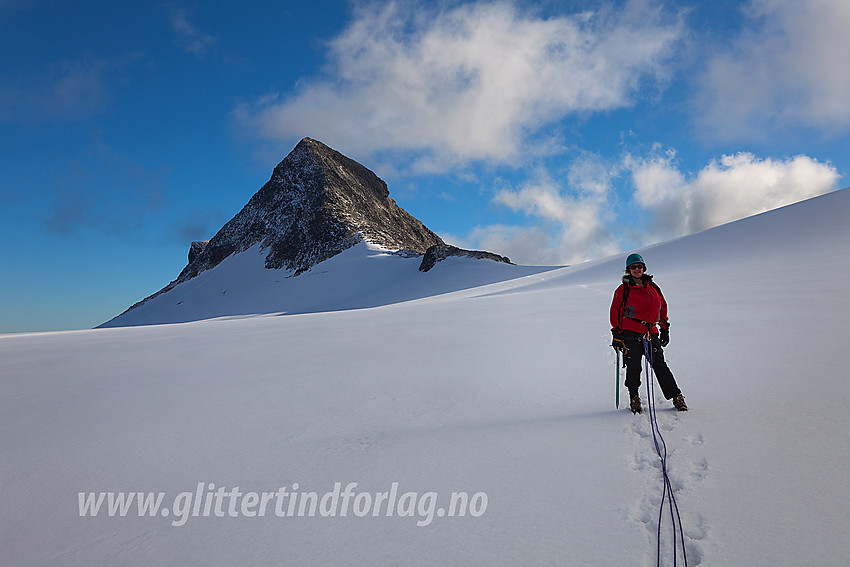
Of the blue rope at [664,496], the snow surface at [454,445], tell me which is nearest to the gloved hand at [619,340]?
the snow surface at [454,445]

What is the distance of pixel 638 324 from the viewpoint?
4.95 metres

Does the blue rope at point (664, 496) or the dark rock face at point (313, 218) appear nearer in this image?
the blue rope at point (664, 496)

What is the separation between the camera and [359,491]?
10.8ft

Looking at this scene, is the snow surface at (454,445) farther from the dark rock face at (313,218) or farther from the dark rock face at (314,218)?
the dark rock face at (313,218)

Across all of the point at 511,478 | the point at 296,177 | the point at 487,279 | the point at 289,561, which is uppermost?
the point at 296,177

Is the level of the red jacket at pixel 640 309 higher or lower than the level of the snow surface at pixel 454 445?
higher

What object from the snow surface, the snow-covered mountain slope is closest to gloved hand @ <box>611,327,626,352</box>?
the snow surface

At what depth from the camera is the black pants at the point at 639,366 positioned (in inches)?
187

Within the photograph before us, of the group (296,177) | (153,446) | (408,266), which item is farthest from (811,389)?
(296,177)

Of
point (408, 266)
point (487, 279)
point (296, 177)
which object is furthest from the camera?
point (296, 177)

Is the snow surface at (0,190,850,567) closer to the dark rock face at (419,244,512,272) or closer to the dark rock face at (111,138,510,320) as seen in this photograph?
the dark rock face at (419,244,512,272)

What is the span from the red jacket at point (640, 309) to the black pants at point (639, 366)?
116 millimetres

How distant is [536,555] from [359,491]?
1451 mm

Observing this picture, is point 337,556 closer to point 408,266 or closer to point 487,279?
point 487,279
